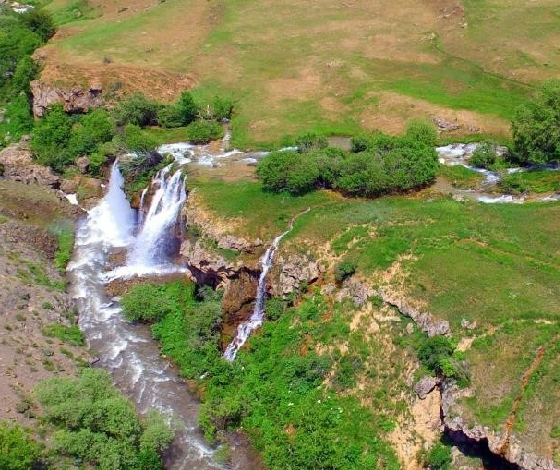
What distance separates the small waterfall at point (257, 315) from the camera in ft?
146

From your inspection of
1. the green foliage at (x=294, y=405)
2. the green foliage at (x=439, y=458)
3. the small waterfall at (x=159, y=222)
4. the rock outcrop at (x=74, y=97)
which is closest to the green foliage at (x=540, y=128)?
the green foliage at (x=294, y=405)

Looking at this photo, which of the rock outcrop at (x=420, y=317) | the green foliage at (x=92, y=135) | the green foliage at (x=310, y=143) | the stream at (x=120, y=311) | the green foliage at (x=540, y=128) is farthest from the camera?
the green foliage at (x=92, y=135)

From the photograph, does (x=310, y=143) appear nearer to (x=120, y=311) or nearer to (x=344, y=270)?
(x=344, y=270)

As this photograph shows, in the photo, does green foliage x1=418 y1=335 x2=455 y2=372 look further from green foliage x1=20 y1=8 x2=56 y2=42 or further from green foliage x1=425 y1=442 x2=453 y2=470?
green foliage x1=20 y1=8 x2=56 y2=42

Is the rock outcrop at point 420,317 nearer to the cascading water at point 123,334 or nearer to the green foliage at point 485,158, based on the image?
the cascading water at point 123,334

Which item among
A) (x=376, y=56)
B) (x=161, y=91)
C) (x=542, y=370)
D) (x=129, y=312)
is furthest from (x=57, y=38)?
Result: (x=542, y=370)

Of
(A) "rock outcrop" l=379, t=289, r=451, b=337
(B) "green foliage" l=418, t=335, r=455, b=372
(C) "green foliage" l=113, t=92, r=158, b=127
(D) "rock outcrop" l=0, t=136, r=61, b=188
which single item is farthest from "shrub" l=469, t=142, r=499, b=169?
(D) "rock outcrop" l=0, t=136, r=61, b=188

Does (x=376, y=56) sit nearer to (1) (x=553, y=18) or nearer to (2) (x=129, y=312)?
(1) (x=553, y=18)

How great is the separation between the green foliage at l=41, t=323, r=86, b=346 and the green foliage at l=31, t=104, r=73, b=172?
27822mm

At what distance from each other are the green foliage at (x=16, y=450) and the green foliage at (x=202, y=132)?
39061 mm

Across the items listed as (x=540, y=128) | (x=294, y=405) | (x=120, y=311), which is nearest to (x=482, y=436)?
(x=294, y=405)

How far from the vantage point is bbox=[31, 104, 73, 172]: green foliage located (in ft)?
223

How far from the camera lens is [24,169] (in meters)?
67.6

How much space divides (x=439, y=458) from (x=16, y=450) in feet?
75.1
